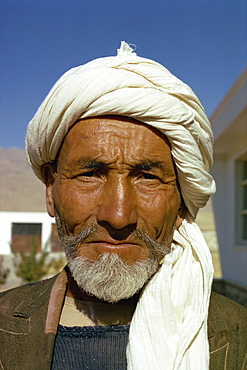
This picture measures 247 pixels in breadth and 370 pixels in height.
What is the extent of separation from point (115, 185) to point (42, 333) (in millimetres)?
695

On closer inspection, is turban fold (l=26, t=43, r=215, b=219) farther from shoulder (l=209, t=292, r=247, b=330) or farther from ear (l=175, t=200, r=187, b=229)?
shoulder (l=209, t=292, r=247, b=330)

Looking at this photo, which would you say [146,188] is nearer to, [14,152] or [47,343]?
[47,343]

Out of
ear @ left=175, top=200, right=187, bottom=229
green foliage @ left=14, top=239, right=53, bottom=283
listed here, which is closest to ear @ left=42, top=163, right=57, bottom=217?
ear @ left=175, top=200, right=187, bottom=229

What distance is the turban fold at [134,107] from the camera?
1.90 meters

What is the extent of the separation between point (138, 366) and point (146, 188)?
722mm

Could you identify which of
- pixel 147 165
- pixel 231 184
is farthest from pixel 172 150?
pixel 231 184

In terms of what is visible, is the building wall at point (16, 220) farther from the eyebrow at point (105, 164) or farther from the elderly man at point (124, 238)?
the eyebrow at point (105, 164)

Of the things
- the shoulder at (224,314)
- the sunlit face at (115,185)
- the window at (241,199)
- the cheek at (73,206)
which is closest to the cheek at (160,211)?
the sunlit face at (115,185)

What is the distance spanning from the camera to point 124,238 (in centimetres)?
184

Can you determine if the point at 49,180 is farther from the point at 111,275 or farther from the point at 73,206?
the point at 111,275

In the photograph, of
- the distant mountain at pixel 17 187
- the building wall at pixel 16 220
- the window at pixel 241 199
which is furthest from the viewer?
the distant mountain at pixel 17 187

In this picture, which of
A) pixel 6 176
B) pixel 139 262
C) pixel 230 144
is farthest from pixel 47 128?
pixel 6 176

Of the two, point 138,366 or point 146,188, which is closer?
point 138,366

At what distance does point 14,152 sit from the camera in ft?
300
